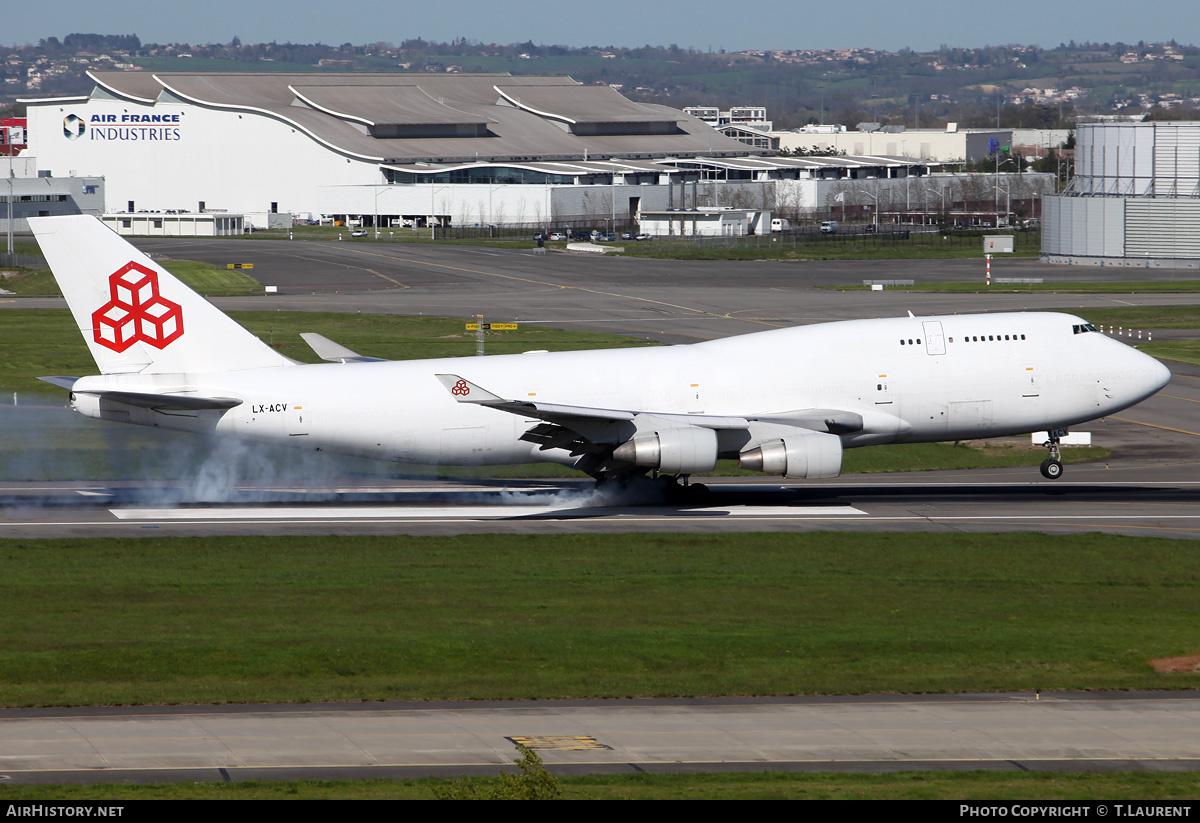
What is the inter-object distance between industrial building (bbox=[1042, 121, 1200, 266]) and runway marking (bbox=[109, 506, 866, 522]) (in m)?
117

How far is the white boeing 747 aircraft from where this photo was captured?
43.2m

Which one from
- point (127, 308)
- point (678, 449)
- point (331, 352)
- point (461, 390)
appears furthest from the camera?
point (331, 352)

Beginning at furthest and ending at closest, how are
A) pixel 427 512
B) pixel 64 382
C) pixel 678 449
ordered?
pixel 427 512 → pixel 64 382 → pixel 678 449

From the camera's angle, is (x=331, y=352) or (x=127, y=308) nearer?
(x=127, y=308)

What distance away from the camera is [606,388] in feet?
149

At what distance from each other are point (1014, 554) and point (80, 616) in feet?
81.8

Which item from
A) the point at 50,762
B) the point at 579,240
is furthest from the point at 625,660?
the point at 579,240

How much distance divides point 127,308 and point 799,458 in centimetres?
2182

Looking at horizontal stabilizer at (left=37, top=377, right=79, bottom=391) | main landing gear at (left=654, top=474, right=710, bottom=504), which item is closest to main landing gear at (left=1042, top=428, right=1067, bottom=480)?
main landing gear at (left=654, top=474, right=710, bottom=504)

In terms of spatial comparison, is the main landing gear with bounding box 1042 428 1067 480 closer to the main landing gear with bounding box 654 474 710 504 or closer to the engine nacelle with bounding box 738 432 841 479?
the engine nacelle with bounding box 738 432 841 479

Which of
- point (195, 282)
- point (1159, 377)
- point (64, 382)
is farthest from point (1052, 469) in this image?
point (195, 282)

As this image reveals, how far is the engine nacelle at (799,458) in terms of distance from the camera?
43.2 metres

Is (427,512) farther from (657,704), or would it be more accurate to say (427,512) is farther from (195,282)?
(195,282)

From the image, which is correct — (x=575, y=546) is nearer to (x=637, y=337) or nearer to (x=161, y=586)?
(x=161, y=586)
